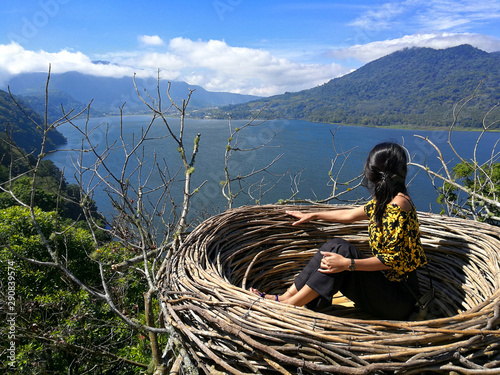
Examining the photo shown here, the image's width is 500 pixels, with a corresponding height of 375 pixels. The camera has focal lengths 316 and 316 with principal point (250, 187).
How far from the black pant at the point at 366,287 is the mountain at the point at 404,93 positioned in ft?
130

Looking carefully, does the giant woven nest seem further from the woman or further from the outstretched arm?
the outstretched arm

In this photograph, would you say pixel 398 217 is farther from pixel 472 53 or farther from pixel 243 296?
pixel 472 53

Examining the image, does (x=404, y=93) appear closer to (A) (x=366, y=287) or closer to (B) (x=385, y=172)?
(B) (x=385, y=172)

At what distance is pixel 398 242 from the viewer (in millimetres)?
1536

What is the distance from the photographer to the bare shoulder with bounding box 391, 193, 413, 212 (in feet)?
5.07

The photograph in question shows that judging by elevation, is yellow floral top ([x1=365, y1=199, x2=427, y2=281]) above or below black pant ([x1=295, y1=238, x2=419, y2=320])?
above

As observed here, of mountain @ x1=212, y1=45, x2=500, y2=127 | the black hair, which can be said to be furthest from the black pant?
mountain @ x1=212, y1=45, x2=500, y2=127

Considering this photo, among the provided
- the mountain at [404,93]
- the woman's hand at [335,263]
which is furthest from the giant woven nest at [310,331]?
the mountain at [404,93]

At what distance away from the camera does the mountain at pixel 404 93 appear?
53594 mm

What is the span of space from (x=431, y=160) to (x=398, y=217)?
103 feet

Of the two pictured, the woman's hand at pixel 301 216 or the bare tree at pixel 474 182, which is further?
the bare tree at pixel 474 182

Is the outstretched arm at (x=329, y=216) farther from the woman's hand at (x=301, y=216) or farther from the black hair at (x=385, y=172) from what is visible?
the black hair at (x=385, y=172)

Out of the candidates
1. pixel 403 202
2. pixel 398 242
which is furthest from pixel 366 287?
pixel 403 202

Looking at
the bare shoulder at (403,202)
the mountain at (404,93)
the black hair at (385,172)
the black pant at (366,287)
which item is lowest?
the black pant at (366,287)
